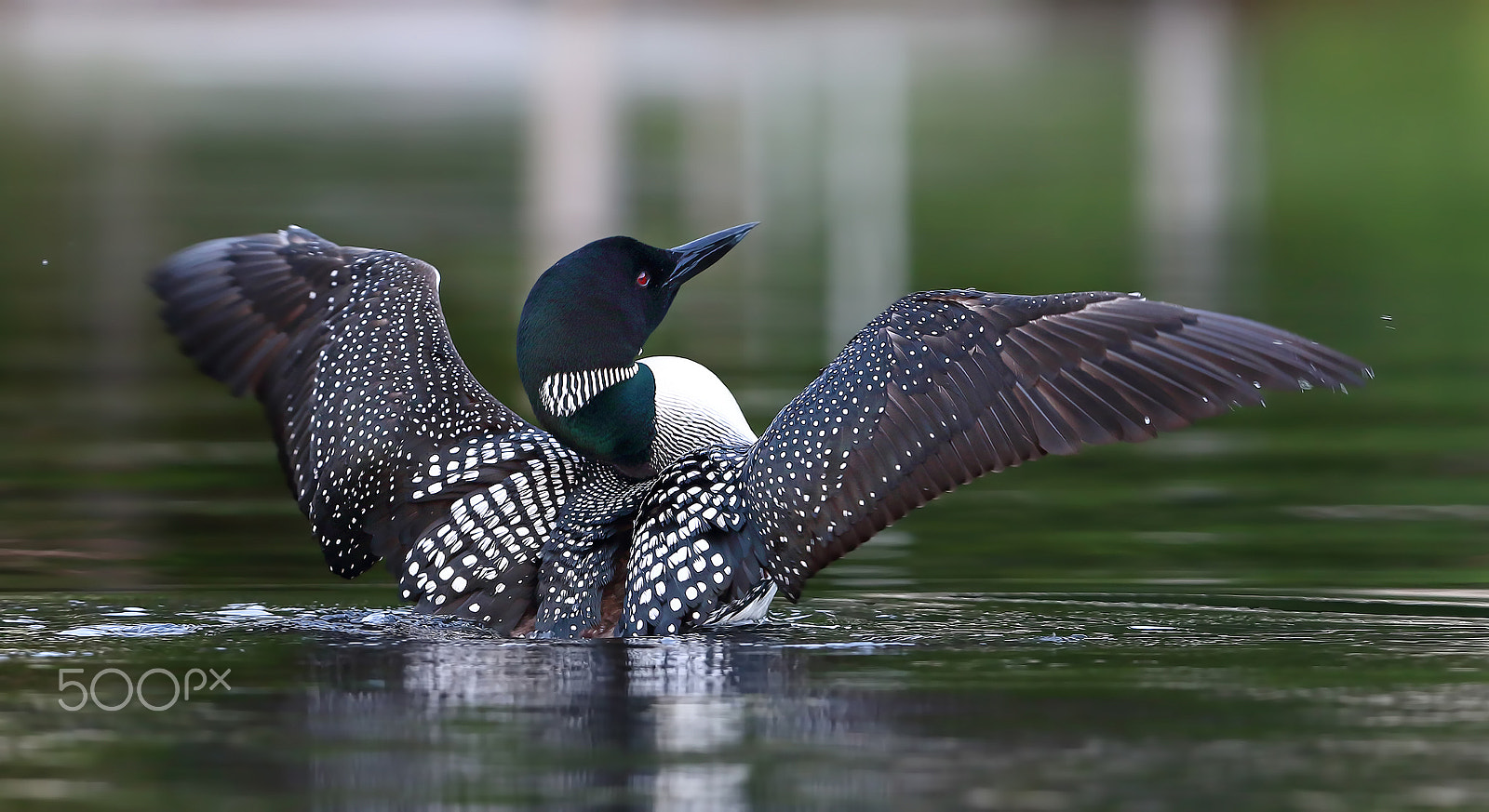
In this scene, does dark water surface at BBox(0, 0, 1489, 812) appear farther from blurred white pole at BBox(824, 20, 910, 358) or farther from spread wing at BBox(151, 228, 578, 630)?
spread wing at BBox(151, 228, 578, 630)

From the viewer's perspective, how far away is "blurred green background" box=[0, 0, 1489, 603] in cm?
688

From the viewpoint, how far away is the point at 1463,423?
8727 millimetres

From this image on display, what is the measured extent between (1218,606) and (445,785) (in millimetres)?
2289

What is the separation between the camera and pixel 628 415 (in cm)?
576

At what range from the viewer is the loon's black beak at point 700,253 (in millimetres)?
5988

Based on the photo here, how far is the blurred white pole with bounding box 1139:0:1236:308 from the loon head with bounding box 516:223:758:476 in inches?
263

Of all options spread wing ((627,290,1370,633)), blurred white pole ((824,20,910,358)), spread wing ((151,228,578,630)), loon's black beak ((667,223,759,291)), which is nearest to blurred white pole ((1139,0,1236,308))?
blurred white pole ((824,20,910,358))

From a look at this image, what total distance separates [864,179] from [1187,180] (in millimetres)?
4537

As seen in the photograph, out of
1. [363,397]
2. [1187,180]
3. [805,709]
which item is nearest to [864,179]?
[1187,180]

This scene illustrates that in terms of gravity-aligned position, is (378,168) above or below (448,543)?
above

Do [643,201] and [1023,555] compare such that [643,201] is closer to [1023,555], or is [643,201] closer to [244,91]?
[1023,555]

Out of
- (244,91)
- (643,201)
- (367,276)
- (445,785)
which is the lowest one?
(445,785)

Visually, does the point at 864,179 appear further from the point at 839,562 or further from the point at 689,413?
the point at 689,413

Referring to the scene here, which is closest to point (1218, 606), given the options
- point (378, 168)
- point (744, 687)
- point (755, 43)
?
point (744, 687)
